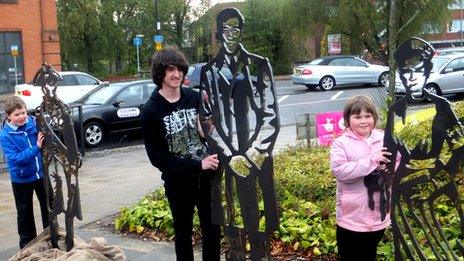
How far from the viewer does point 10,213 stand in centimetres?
693

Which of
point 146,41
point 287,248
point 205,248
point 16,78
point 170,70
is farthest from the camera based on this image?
point 146,41

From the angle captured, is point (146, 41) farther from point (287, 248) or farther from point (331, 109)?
point (287, 248)

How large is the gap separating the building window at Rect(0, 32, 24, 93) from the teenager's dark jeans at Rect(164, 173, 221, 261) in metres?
25.9

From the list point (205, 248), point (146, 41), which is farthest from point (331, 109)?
point (146, 41)

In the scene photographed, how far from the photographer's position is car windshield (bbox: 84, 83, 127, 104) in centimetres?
1288

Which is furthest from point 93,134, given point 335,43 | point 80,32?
point 80,32

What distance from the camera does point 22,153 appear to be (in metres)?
4.88

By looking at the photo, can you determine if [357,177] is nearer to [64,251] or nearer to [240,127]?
[240,127]

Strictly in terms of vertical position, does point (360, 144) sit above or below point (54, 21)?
below

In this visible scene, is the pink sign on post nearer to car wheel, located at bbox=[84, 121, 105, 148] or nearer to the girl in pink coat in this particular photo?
the girl in pink coat

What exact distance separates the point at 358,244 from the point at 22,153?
2.91 m

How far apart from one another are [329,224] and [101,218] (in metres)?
2.69

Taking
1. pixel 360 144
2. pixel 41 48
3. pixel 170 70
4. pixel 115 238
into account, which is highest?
pixel 41 48

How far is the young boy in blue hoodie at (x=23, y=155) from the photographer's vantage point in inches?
193
